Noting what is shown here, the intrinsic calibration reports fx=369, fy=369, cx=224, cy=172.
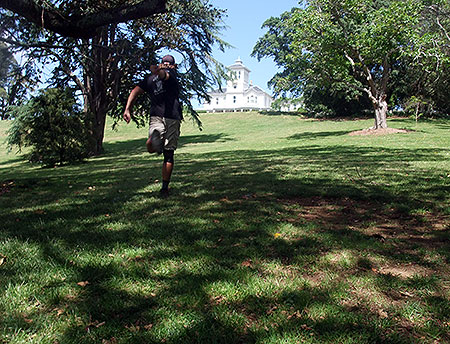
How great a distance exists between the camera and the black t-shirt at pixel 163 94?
564 cm

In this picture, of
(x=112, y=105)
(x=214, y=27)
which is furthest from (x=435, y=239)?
(x=214, y=27)

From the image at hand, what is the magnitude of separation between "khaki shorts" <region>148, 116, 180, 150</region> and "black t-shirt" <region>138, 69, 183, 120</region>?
0.08 metres

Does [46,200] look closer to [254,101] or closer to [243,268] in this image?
[243,268]

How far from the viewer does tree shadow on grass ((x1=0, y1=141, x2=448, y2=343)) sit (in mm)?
2271

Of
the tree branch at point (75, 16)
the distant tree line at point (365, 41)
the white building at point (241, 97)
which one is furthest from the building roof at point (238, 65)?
the tree branch at point (75, 16)

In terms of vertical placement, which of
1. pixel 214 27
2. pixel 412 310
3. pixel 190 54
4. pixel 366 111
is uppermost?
pixel 214 27

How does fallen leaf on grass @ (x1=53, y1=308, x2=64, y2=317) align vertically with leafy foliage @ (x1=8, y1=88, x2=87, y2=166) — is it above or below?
below

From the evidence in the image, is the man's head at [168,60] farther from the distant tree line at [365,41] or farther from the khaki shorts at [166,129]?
the distant tree line at [365,41]

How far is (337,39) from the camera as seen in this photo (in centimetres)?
1928

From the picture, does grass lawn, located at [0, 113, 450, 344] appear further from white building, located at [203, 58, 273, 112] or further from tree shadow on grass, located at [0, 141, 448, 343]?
white building, located at [203, 58, 273, 112]

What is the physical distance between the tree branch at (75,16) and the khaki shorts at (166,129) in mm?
1610

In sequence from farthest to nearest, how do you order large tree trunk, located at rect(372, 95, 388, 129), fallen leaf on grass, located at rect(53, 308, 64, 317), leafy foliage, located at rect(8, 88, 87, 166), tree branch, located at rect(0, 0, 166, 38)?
1. large tree trunk, located at rect(372, 95, 388, 129)
2. leafy foliage, located at rect(8, 88, 87, 166)
3. tree branch, located at rect(0, 0, 166, 38)
4. fallen leaf on grass, located at rect(53, 308, 64, 317)

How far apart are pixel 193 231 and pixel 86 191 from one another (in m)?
3.52


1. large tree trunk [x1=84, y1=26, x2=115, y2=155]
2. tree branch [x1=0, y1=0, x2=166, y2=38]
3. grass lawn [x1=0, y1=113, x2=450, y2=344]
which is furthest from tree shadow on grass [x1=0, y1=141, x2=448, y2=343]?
large tree trunk [x1=84, y1=26, x2=115, y2=155]
